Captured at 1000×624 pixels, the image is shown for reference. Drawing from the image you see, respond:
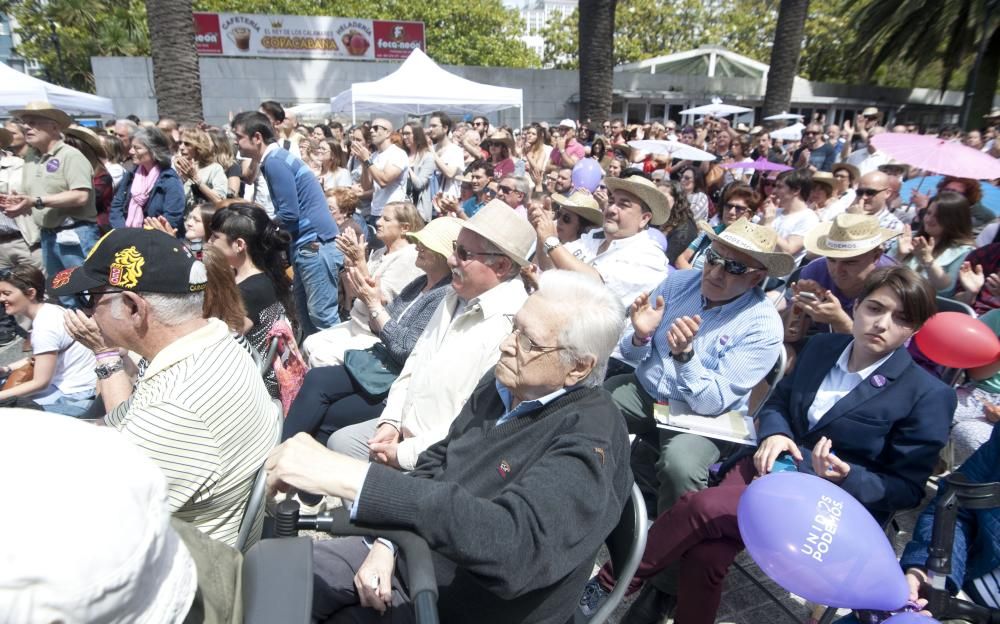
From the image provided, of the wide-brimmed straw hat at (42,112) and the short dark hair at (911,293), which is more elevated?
the wide-brimmed straw hat at (42,112)

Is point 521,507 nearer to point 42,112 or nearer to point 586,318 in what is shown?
point 586,318

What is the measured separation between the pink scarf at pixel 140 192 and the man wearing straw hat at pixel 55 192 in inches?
16.0

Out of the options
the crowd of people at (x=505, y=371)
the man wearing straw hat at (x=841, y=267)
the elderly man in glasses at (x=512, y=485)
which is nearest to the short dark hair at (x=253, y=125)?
the crowd of people at (x=505, y=371)

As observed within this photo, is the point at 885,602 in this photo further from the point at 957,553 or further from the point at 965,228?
the point at 965,228

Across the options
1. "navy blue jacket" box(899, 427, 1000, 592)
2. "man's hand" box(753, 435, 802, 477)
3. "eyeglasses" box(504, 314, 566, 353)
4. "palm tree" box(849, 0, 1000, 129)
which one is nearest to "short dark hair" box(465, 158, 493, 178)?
"man's hand" box(753, 435, 802, 477)

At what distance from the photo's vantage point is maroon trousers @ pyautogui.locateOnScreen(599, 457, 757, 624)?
2.20 m

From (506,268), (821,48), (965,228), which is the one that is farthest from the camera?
(821,48)

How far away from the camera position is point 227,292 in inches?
118

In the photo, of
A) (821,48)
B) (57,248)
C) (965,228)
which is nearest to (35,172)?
(57,248)

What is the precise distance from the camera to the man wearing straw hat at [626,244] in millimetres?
3773

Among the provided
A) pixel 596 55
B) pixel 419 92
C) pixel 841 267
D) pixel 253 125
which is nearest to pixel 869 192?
pixel 841 267

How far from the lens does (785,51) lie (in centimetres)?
1445

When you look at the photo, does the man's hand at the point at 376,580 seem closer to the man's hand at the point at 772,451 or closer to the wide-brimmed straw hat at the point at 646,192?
the man's hand at the point at 772,451

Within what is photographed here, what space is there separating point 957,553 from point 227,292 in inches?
127
